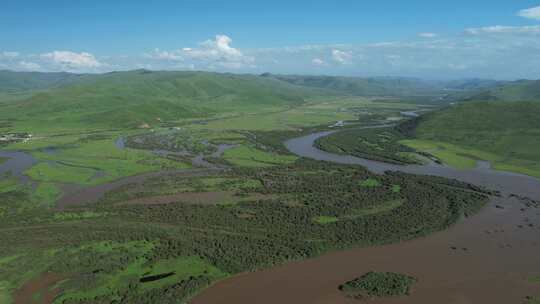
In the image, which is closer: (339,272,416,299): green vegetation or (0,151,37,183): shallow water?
(339,272,416,299): green vegetation

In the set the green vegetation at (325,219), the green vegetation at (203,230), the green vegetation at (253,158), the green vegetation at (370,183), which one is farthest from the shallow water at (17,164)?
the green vegetation at (370,183)

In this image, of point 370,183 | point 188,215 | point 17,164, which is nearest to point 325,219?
point 188,215

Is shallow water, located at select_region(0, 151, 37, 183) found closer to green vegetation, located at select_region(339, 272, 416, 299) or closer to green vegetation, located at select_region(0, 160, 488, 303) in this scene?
green vegetation, located at select_region(0, 160, 488, 303)

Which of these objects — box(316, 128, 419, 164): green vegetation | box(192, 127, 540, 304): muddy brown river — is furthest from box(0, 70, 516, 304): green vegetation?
box(192, 127, 540, 304): muddy brown river

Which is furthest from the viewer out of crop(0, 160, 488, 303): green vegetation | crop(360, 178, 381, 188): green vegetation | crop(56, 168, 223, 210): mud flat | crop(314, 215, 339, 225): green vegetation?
crop(360, 178, 381, 188): green vegetation

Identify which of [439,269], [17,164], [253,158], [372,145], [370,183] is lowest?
[439,269]

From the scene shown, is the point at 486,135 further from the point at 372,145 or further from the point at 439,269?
the point at 439,269

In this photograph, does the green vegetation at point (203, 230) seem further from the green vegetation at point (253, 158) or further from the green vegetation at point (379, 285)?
the green vegetation at point (253, 158)
